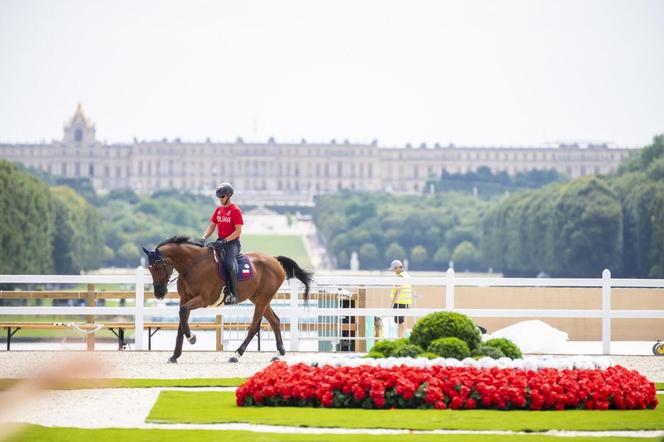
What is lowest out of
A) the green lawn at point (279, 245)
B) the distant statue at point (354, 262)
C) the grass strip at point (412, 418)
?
the distant statue at point (354, 262)

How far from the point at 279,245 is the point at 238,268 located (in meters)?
112

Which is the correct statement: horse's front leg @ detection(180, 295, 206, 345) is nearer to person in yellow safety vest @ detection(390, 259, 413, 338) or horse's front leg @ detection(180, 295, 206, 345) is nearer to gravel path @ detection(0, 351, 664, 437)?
gravel path @ detection(0, 351, 664, 437)

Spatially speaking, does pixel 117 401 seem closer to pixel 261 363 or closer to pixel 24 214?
pixel 261 363

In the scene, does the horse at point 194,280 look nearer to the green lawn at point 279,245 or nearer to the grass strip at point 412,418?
the grass strip at point 412,418

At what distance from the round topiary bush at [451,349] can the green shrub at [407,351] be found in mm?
175

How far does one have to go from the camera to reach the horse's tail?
728 inches

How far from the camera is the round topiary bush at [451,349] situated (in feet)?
47.1

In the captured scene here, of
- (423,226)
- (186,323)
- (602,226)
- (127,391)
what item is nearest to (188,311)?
(186,323)

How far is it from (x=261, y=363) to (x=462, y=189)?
16644 cm

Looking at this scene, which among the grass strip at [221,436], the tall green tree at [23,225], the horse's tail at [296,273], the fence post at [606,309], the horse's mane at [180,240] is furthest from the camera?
the tall green tree at [23,225]

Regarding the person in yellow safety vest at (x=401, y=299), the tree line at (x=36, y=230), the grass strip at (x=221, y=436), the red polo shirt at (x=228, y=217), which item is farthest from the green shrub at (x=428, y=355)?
the tree line at (x=36, y=230)

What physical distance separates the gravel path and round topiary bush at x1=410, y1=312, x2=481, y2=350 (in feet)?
6.88

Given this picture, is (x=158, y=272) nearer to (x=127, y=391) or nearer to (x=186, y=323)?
(x=186, y=323)

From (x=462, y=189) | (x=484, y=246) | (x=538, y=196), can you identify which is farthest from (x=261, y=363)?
(x=462, y=189)
